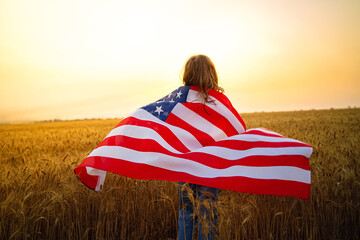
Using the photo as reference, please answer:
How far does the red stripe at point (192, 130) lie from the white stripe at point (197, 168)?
346 millimetres

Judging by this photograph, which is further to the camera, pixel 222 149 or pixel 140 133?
pixel 140 133

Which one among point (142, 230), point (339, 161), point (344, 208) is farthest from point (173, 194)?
point (339, 161)

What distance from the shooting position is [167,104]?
99.9 inches

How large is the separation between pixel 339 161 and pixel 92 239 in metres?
3.42

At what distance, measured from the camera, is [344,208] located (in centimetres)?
245

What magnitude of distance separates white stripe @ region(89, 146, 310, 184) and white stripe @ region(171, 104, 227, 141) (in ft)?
1.42

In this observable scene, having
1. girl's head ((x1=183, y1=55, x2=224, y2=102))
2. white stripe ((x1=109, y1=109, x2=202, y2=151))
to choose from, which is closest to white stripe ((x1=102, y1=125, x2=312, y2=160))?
white stripe ((x1=109, y1=109, x2=202, y2=151))

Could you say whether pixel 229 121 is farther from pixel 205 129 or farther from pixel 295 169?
pixel 295 169

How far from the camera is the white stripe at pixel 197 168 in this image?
199cm

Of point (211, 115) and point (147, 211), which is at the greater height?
point (211, 115)

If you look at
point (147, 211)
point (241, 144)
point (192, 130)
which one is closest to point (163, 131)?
point (192, 130)

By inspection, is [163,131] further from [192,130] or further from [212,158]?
[212,158]

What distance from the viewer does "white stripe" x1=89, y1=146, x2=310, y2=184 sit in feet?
6.53

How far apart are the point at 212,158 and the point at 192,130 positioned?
413 mm
